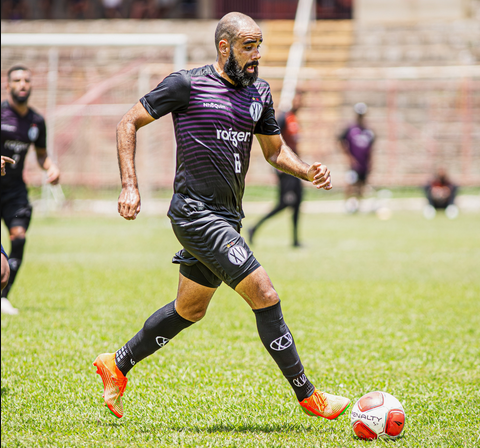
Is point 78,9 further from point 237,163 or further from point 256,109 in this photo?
point 237,163

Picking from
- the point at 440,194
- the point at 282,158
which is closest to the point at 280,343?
the point at 282,158

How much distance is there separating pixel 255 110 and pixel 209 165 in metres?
0.44

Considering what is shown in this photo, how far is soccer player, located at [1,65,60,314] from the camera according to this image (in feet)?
23.5

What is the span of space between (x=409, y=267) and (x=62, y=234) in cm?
764

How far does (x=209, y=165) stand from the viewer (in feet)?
13.4

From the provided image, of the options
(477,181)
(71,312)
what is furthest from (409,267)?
(477,181)

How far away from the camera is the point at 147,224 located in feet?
55.5

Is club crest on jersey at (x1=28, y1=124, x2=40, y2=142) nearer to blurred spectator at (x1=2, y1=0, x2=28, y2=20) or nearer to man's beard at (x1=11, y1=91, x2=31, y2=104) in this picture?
man's beard at (x1=11, y1=91, x2=31, y2=104)

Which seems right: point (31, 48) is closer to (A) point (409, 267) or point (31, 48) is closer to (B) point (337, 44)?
(A) point (409, 267)

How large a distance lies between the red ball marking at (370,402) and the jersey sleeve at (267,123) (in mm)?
1675

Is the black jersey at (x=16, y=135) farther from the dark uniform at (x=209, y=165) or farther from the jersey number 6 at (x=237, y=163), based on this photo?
the jersey number 6 at (x=237, y=163)

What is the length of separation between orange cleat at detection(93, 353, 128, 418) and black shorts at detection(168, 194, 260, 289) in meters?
0.72

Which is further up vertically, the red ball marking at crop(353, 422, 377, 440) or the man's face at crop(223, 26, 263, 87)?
the man's face at crop(223, 26, 263, 87)

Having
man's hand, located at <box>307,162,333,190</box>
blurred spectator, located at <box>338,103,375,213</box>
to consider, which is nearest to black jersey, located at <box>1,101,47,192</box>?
man's hand, located at <box>307,162,333,190</box>
